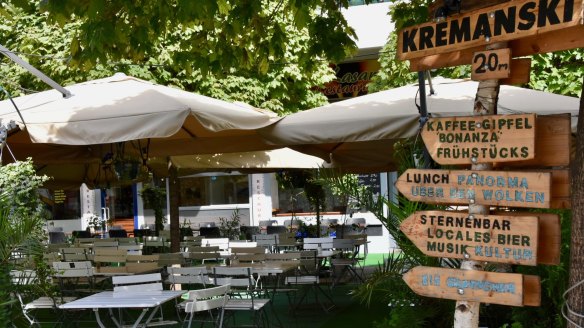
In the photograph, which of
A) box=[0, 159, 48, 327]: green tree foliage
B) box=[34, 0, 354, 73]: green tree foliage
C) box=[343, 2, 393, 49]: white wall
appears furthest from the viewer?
box=[343, 2, 393, 49]: white wall

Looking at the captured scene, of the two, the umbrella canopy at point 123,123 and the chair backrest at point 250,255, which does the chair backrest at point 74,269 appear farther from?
the chair backrest at point 250,255

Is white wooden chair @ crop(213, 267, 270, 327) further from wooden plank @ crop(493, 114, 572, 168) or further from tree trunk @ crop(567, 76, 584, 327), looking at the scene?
wooden plank @ crop(493, 114, 572, 168)

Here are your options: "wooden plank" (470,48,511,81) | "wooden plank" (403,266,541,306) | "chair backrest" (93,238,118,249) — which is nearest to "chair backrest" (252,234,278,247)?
"chair backrest" (93,238,118,249)

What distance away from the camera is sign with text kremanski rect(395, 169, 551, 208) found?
4215 mm

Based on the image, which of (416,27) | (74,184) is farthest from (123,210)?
(416,27)

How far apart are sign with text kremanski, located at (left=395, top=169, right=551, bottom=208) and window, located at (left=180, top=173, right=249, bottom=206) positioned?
828 inches

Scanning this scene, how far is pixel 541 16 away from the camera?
4.27m

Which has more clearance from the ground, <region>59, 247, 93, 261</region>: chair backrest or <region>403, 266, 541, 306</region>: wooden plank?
<region>403, 266, 541, 306</region>: wooden plank

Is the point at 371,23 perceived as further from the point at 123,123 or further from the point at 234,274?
the point at 123,123

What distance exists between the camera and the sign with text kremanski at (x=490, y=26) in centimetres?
419

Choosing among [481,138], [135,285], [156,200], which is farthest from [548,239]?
[156,200]

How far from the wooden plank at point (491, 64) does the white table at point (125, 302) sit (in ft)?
11.8

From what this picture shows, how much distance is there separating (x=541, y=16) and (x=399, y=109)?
3681 millimetres

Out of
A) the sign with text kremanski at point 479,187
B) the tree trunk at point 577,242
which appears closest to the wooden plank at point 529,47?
the tree trunk at point 577,242
